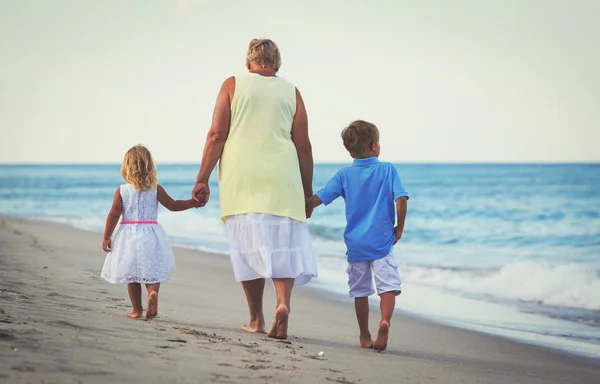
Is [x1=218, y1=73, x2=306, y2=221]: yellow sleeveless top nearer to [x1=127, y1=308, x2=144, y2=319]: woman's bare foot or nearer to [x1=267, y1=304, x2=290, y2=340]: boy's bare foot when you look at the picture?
[x1=267, y1=304, x2=290, y2=340]: boy's bare foot

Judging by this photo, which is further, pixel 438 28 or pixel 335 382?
pixel 438 28

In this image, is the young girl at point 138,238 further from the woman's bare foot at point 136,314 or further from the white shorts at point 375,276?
the white shorts at point 375,276

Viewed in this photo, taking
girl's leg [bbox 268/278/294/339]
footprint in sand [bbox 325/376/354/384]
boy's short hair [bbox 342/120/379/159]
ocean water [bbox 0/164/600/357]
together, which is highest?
boy's short hair [bbox 342/120/379/159]

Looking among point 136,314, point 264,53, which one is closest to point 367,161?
point 264,53

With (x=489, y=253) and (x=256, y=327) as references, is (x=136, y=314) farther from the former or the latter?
(x=489, y=253)

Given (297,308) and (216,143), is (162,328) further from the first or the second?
(297,308)

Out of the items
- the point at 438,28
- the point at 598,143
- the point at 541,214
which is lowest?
the point at 541,214

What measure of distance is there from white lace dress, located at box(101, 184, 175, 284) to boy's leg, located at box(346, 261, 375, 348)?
1.08 meters

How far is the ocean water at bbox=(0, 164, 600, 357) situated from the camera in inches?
259

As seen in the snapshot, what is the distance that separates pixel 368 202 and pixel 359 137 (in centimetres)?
37

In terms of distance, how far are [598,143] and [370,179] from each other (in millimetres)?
39169

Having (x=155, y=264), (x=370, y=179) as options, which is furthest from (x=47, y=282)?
(x=370, y=179)

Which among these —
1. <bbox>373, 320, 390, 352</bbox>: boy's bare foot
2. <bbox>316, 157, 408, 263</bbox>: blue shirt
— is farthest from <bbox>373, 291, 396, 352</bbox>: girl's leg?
<bbox>316, 157, 408, 263</bbox>: blue shirt

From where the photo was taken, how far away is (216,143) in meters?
4.24
